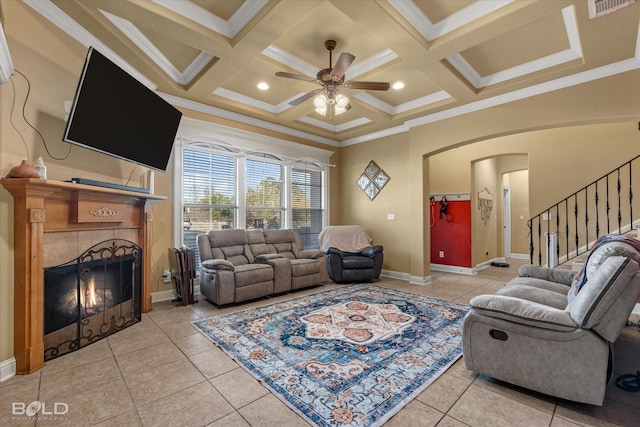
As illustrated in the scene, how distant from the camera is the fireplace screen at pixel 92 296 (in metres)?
2.53

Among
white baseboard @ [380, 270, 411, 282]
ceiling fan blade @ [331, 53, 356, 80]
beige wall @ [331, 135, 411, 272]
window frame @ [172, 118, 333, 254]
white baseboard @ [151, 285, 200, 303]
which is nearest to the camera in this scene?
ceiling fan blade @ [331, 53, 356, 80]

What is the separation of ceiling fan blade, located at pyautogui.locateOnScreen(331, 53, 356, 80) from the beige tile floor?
2814mm

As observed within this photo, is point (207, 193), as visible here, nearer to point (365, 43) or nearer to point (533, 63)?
point (365, 43)

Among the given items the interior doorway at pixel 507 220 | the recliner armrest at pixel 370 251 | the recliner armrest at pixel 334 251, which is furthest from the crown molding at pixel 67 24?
the interior doorway at pixel 507 220

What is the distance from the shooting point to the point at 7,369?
2.19 meters

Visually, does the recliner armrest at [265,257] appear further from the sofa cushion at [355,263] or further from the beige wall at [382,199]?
the beige wall at [382,199]

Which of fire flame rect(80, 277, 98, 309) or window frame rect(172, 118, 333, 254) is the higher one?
window frame rect(172, 118, 333, 254)

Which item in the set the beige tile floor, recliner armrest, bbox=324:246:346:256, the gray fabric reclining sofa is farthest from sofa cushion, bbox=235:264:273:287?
recliner armrest, bbox=324:246:346:256

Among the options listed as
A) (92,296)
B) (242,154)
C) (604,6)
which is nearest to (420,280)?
(242,154)

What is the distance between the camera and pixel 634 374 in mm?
2199

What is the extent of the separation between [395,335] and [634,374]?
179cm

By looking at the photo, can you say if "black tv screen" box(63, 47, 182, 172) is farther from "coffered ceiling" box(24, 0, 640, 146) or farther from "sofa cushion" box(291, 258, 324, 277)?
"sofa cushion" box(291, 258, 324, 277)
